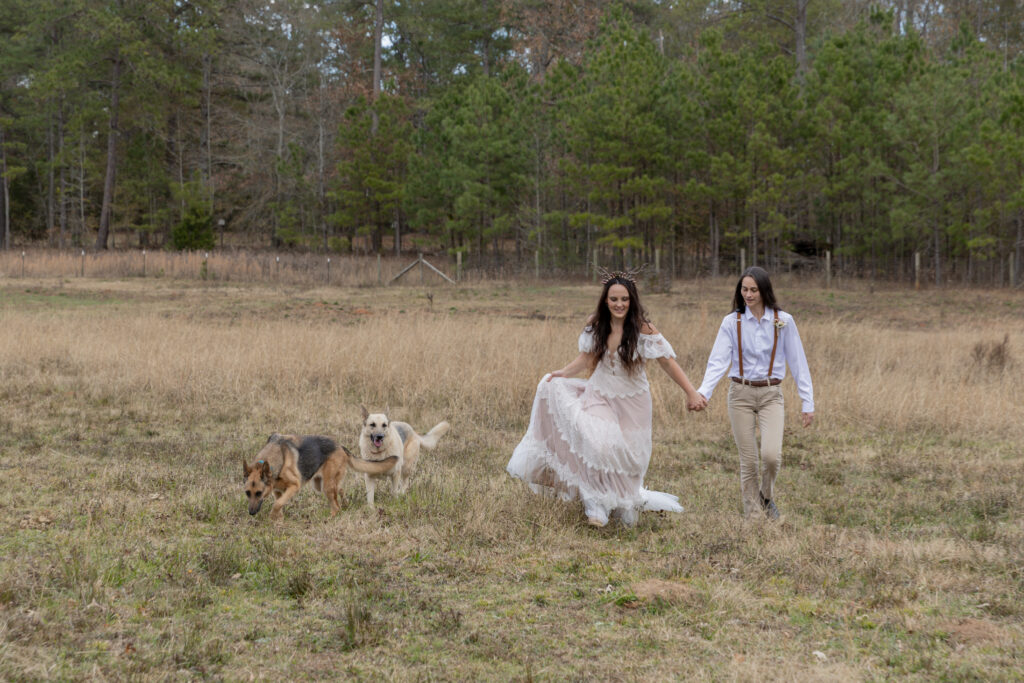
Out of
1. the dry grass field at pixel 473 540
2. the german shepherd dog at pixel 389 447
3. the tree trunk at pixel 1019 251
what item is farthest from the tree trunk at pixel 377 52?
the german shepherd dog at pixel 389 447

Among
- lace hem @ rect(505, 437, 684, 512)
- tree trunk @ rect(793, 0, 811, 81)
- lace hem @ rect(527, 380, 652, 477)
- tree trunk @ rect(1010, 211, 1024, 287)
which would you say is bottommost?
lace hem @ rect(505, 437, 684, 512)

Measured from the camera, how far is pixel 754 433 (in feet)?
23.0

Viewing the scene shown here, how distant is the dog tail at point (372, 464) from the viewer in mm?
6941

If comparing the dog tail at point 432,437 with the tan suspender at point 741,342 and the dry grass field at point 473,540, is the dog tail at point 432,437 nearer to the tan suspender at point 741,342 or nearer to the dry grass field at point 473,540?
the dry grass field at point 473,540

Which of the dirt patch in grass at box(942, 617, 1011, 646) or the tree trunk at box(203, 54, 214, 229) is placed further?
the tree trunk at box(203, 54, 214, 229)

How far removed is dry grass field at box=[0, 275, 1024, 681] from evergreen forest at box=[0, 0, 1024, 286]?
72.3ft

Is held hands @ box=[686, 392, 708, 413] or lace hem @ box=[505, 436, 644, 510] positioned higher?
held hands @ box=[686, 392, 708, 413]

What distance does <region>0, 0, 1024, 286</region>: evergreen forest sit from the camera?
34.0 meters

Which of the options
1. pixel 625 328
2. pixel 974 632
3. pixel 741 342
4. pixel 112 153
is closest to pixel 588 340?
pixel 625 328

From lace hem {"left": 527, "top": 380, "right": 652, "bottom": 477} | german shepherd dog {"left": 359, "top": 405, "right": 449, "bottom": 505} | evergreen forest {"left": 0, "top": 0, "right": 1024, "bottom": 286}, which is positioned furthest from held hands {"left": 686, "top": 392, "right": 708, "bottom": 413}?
evergreen forest {"left": 0, "top": 0, "right": 1024, "bottom": 286}

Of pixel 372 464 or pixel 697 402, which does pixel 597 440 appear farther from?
pixel 372 464

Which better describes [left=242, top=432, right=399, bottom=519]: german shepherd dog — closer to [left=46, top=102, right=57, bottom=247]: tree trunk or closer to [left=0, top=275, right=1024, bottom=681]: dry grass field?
[left=0, top=275, right=1024, bottom=681]: dry grass field

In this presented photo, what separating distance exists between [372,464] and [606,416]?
1686 mm

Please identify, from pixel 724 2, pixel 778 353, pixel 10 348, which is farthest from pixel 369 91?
pixel 778 353
